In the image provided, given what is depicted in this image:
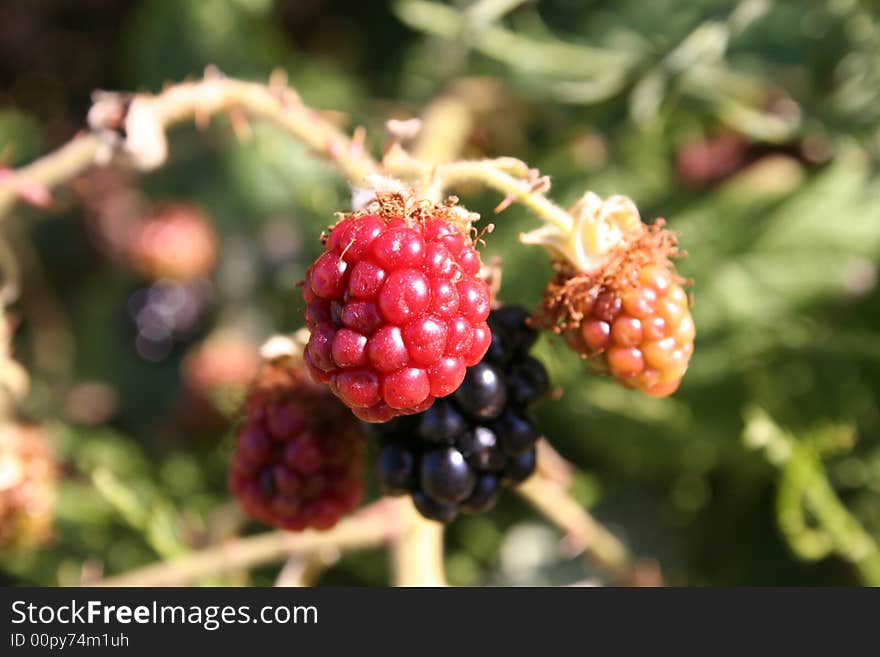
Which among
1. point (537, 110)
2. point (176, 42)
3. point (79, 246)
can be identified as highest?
point (176, 42)

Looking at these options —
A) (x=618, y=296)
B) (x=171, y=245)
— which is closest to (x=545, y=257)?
(x=618, y=296)

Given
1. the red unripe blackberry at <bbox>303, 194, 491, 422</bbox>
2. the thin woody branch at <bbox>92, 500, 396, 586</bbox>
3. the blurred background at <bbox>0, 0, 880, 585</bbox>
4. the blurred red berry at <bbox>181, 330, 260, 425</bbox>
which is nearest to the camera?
the red unripe blackberry at <bbox>303, 194, 491, 422</bbox>

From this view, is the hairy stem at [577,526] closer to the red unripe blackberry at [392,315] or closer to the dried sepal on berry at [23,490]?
the red unripe blackberry at [392,315]

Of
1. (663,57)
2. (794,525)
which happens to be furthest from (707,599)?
(663,57)

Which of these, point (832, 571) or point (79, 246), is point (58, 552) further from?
point (832, 571)

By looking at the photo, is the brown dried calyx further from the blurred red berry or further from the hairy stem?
the blurred red berry

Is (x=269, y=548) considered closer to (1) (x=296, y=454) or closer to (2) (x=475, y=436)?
(1) (x=296, y=454)

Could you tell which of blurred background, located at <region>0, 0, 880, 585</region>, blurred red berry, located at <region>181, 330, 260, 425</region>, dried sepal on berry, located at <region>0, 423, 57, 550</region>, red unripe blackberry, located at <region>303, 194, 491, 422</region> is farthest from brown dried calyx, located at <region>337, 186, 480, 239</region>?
blurred red berry, located at <region>181, 330, 260, 425</region>

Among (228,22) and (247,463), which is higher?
(228,22)
